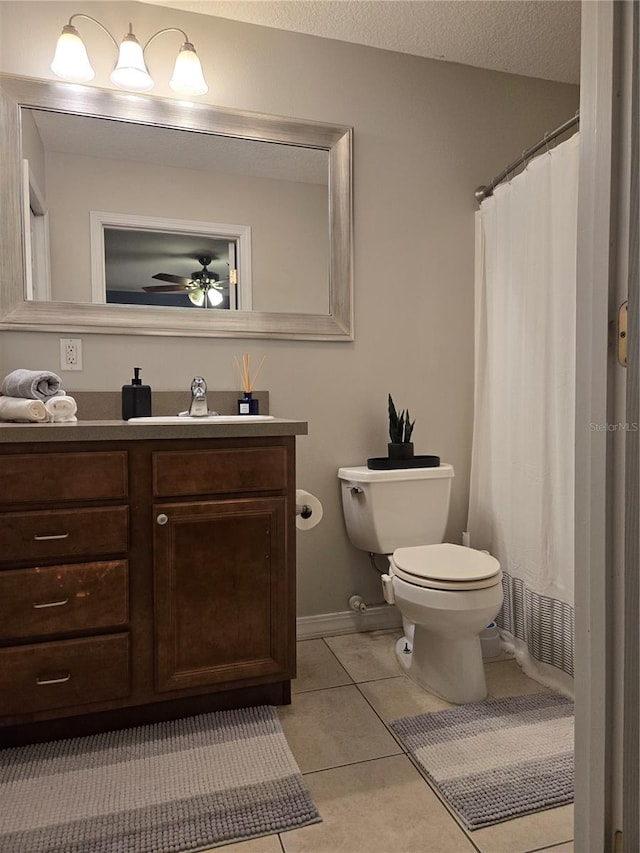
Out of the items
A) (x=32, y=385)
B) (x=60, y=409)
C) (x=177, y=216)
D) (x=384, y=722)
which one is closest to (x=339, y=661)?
(x=384, y=722)

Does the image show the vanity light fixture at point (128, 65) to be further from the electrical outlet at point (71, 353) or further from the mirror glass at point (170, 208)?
the electrical outlet at point (71, 353)

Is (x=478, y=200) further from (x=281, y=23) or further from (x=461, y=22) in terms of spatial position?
(x=281, y=23)

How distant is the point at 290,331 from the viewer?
2201 mm

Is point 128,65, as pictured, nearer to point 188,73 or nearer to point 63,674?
point 188,73

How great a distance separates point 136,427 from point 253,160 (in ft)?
4.04

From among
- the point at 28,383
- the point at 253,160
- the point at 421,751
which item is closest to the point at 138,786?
the point at 421,751

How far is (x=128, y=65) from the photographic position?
6.14 feet

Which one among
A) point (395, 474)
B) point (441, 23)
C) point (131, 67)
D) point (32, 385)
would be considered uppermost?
point (441, 23)

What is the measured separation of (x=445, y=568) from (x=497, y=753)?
52cm

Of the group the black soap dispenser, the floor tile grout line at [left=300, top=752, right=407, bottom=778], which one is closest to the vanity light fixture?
the black soap dispenser

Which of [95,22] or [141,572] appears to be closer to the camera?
[141,572]

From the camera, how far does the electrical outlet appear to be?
1973mm

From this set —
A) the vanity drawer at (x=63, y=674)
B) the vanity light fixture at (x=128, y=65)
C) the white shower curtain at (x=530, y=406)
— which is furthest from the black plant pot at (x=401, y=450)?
the vanity light fixture at (x=128, y=65)

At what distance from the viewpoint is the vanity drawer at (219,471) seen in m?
1.58
